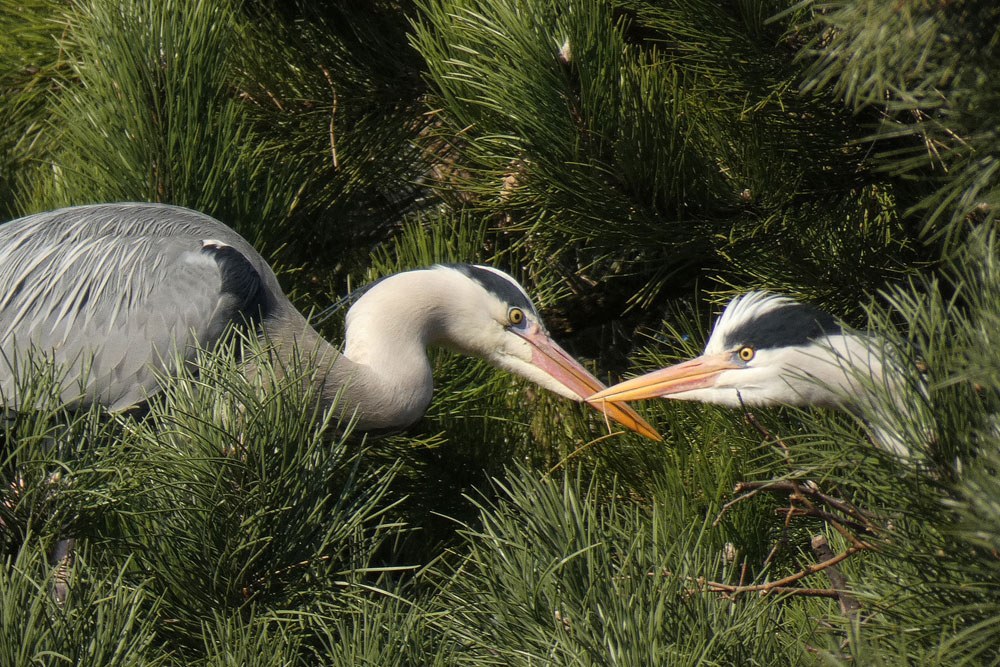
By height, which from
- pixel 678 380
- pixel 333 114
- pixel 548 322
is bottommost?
pixel 548 322

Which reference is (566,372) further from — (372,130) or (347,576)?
(347,576)

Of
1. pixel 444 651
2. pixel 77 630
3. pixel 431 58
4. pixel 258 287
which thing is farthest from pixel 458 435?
pixel 77 630

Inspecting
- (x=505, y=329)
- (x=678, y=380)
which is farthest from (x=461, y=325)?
(x=678, y=380)

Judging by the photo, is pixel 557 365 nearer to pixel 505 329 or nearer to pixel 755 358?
pixel 505 329

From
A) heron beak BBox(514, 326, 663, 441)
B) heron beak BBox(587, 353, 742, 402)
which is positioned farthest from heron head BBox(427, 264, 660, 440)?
heron beak BBox(587, 353, 742, 402)

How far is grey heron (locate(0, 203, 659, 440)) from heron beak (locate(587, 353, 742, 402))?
6 centimetres

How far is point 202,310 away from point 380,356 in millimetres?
315

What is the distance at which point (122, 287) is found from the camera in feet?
5.61

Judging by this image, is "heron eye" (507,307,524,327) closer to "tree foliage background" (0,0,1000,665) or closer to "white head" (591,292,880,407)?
"tree foliage background" (0,0,1000,665)

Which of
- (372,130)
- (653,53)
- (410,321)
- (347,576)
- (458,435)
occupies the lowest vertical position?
(458,435)

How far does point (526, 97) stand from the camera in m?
1.28

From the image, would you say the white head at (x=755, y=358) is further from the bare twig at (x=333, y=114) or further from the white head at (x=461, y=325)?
the bare twig at (x=333, y=114)

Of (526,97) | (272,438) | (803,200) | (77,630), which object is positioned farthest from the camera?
(803,200)

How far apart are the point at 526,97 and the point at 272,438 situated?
70cm
